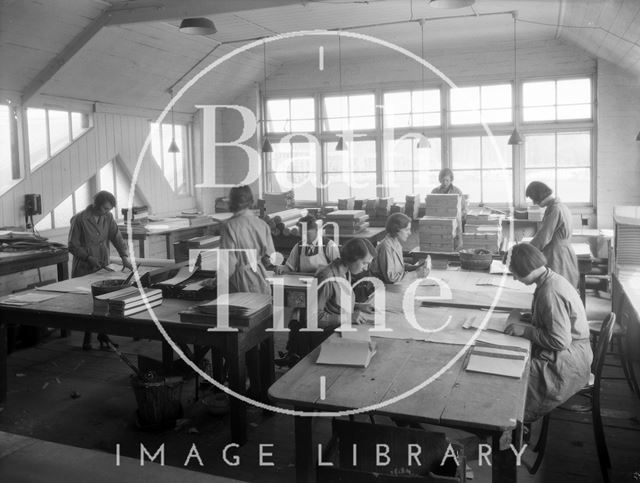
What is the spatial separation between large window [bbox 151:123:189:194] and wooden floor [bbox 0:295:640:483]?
5.85 m

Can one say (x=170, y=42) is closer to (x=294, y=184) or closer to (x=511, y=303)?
(x=294, y=184)

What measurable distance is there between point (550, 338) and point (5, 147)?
7.22 m

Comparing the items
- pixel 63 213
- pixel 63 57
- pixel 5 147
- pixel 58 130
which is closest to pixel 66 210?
pixel 63 213

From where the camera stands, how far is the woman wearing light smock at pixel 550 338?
11.6 feet

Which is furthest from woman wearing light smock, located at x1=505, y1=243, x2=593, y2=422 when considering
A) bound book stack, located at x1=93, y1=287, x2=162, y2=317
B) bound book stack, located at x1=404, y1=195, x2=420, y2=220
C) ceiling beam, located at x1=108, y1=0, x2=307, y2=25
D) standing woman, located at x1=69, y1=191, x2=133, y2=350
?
bound book stack, located at x1=404, y1=195, x2=420, y2=220

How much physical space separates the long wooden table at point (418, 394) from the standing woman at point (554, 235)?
3.01 metres

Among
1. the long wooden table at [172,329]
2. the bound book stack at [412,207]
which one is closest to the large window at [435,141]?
the bound book stack at [412,207]

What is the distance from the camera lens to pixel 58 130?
892 centimetres

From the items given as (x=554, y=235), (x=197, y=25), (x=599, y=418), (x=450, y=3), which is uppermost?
(x=197, y=25)

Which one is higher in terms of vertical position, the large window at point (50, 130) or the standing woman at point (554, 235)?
the large window at point (50, 130)

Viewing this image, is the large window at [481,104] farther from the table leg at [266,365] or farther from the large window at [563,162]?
the table leg at [266,365]

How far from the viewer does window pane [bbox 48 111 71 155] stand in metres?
8.80

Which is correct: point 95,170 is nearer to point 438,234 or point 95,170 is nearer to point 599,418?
point 438,234

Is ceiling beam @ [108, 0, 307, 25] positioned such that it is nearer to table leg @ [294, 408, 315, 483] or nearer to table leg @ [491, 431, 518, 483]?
table leg @ [294, 408, 315, 483]
